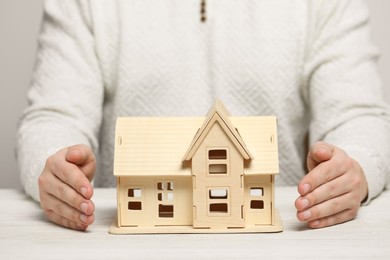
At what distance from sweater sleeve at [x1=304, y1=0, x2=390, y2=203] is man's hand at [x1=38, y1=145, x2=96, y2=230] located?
0.49 metres

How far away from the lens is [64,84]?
1.56m

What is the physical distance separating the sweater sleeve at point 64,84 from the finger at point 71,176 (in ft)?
0.88

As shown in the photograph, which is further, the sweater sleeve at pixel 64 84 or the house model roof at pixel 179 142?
the sweater sleeve at pixel 64 84

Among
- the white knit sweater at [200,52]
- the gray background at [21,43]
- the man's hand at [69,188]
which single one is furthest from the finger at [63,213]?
the gray background at [21,43]

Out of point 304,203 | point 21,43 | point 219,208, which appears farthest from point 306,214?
point 21,43

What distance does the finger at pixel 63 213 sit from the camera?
106cm

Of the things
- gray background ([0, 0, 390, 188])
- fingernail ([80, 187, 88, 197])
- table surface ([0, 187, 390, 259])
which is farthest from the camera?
gray background ([0, 0, 390, 188])

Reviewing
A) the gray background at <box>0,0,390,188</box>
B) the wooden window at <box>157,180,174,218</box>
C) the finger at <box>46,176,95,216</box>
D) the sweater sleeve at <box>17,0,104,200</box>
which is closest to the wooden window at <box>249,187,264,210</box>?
the wooden window at <box>157,180,174,218</box>

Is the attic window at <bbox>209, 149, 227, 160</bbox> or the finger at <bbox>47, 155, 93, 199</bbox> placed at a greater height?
the attic window at <bbox>209, 149, 227, 160</bbox>

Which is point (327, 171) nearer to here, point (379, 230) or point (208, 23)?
point (379, 230)

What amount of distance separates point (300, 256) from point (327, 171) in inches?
7.9

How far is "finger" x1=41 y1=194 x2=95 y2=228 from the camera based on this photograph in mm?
1056

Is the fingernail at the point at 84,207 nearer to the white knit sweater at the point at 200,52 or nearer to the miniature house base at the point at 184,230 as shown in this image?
the miniature house base at the point at 184,230

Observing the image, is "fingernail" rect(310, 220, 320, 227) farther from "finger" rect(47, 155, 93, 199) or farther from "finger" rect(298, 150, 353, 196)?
"finger" rect(47, 155, 93, 199)
